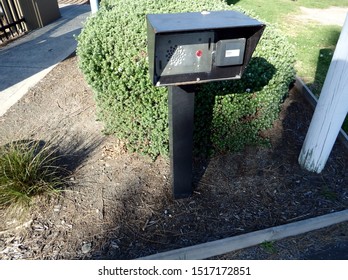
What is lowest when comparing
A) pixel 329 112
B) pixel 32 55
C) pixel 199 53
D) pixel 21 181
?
pixel 32 55

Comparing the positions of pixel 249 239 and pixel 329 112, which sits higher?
pixel 329 112

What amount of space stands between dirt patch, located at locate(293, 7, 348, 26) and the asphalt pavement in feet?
19.7

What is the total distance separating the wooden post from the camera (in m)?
2.41

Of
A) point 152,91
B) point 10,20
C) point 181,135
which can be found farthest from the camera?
point 10,20

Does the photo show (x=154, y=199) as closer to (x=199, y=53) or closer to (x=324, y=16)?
(x=199, y=53)

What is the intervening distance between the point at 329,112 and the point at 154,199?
1799 mm

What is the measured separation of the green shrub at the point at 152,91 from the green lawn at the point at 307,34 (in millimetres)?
1050

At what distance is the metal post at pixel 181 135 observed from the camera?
2.04m

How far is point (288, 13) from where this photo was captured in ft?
26.8

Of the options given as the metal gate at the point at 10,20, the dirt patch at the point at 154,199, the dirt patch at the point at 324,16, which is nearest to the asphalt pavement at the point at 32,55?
the metal gate at the point at 10,20

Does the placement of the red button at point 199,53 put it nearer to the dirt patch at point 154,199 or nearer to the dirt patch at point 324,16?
the dirt patch at point 154,199

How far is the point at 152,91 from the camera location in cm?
253

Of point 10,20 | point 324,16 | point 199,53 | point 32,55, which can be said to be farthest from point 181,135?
point 324,16

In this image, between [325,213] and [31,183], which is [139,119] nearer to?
[31,183]
